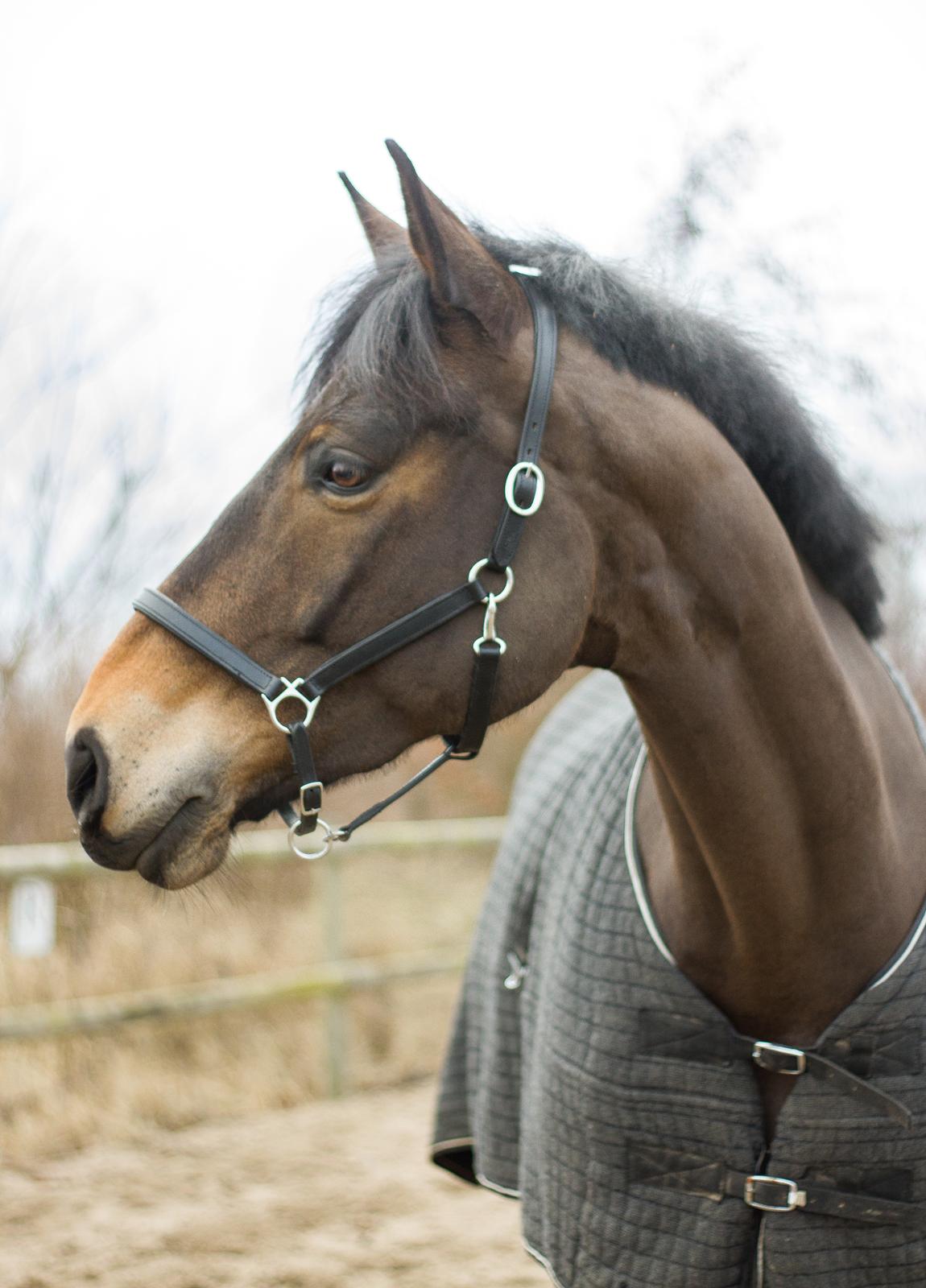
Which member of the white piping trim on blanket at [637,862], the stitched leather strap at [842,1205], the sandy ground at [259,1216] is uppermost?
the white piping trim on blanket at [637,862]

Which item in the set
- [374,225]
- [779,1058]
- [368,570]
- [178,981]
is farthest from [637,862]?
[178,981]

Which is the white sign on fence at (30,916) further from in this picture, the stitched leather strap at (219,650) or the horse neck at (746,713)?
the horse neck at (746,713)

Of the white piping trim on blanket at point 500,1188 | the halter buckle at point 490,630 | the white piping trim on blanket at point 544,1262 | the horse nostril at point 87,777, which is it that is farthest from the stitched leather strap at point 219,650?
the white piping trim on blanket at point 500,1188

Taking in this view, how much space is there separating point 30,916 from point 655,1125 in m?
3.33

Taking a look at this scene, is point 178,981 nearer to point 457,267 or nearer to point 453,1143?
point 453,1143

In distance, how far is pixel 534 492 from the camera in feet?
4.96

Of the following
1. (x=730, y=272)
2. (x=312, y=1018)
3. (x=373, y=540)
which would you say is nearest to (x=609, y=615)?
(x=373, y=540)

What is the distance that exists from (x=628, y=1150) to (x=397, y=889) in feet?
17.4

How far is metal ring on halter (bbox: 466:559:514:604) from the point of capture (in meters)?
1.50

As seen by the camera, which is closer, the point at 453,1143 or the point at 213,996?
the point at 453,1143

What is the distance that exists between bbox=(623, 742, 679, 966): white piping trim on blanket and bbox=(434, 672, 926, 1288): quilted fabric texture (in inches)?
0.5

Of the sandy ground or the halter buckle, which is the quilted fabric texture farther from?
the sandy ground

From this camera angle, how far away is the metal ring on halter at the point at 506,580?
1.50m

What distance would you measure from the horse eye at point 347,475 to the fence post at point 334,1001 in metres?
3.53
